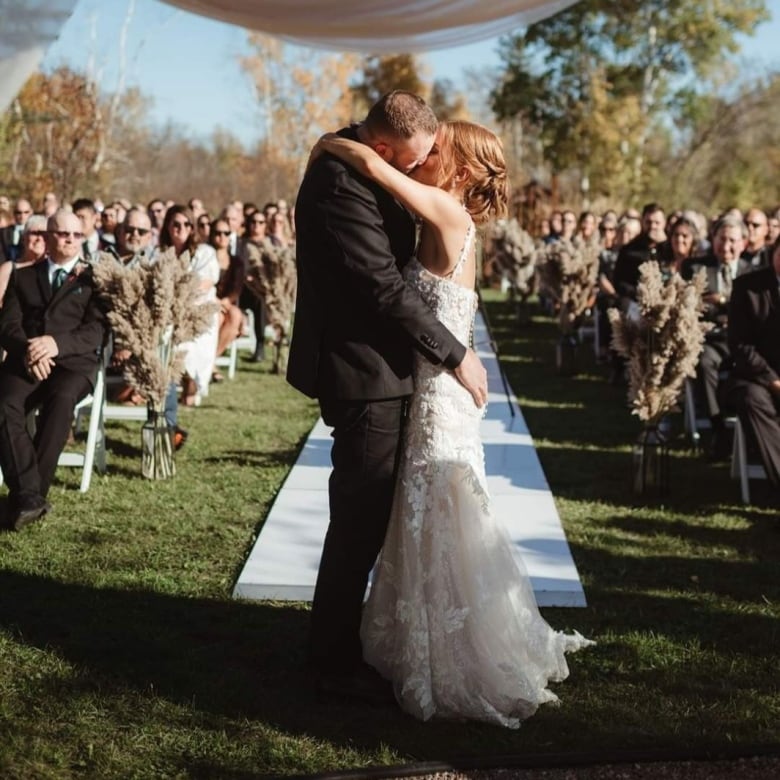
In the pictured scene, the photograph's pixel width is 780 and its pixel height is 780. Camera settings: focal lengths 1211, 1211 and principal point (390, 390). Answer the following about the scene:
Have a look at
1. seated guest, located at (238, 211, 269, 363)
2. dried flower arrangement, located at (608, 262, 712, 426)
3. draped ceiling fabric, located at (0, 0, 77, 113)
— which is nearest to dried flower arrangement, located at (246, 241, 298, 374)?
seated guest, located at (238, 211, 269, 363)

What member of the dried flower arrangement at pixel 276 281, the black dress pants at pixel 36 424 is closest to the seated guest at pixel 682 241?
the dried flower arrangement at pixel 276 281

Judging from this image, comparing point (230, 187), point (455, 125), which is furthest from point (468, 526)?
point (230, 187)

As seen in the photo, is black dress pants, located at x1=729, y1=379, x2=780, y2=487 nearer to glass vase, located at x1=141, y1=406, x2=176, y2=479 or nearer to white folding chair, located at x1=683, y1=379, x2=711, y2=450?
white folding chair, located at x1=683, y1=379, x2=711, y2=450

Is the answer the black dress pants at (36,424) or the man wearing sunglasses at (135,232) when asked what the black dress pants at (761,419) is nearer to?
the black dress pants at (36,424)

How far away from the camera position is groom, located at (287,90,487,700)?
4.01 meters

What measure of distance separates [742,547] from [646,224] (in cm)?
697

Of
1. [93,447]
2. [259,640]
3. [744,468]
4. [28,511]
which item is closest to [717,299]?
[744,468]

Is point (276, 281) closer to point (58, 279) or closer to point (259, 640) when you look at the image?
point (58, 279)

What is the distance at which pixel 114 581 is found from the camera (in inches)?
228

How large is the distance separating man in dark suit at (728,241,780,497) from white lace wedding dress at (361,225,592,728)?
3794 millimetres

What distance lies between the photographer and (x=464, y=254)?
4230 mm

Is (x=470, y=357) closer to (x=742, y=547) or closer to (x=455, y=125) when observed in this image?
(x=455, y=125)

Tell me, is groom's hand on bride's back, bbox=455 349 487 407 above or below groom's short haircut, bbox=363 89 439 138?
below

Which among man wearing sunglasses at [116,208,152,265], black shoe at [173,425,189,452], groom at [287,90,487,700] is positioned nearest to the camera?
groom at [287,90,487,700]
